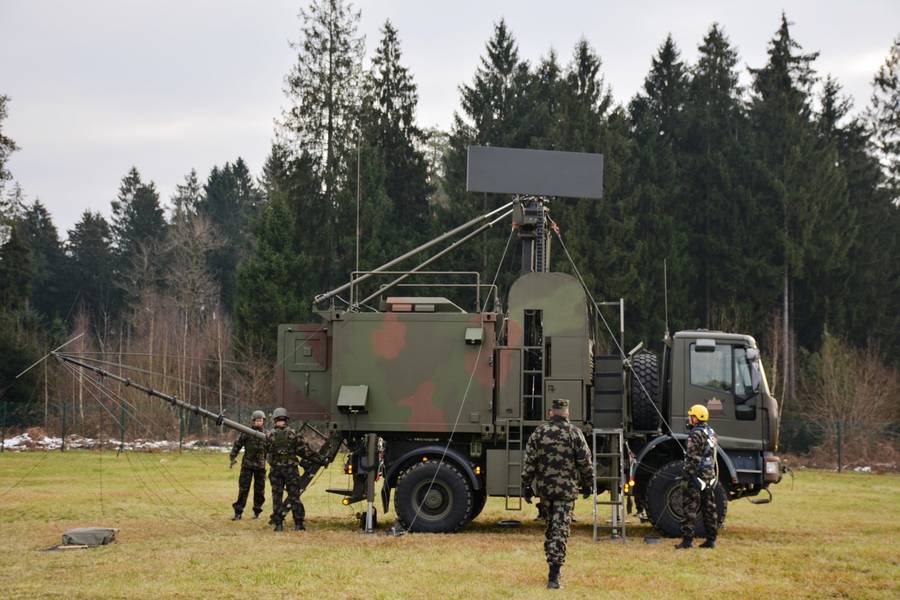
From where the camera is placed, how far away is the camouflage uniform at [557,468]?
486 inches

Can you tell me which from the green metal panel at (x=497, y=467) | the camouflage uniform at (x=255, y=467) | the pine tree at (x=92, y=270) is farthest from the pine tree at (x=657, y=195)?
the pine tree at (x=92, y=270)

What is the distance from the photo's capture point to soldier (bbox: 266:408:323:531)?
684 inches

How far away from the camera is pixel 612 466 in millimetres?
16812

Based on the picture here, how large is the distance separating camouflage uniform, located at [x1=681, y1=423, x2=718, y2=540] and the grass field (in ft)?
1.25

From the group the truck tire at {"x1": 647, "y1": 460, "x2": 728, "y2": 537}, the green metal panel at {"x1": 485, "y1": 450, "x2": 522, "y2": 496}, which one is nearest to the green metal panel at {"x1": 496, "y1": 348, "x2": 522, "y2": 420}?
the green metal panel at {"x1": 485, "y1": 450, "x2": 522, "y2": 496}

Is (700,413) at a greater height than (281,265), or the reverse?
(281,265)

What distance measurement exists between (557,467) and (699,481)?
150 inches

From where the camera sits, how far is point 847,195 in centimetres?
5503

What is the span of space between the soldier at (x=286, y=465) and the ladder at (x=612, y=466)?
13.3 feet

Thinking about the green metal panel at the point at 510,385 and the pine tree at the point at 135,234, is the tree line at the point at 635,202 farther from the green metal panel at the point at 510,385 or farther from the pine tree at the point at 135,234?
the green metal panel at the point at 510,385

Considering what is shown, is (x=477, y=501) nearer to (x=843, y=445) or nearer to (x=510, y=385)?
(x=510, y=385)

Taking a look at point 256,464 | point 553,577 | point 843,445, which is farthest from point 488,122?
point 553,577

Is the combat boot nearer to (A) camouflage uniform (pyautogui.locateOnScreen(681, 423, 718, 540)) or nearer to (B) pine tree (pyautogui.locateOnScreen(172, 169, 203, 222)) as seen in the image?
(A) camouflage uniform (pyautogui.locateOnScreen(681, 423, 718, 540))

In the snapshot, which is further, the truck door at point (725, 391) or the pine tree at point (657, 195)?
the pine tree at point (657, 195)
